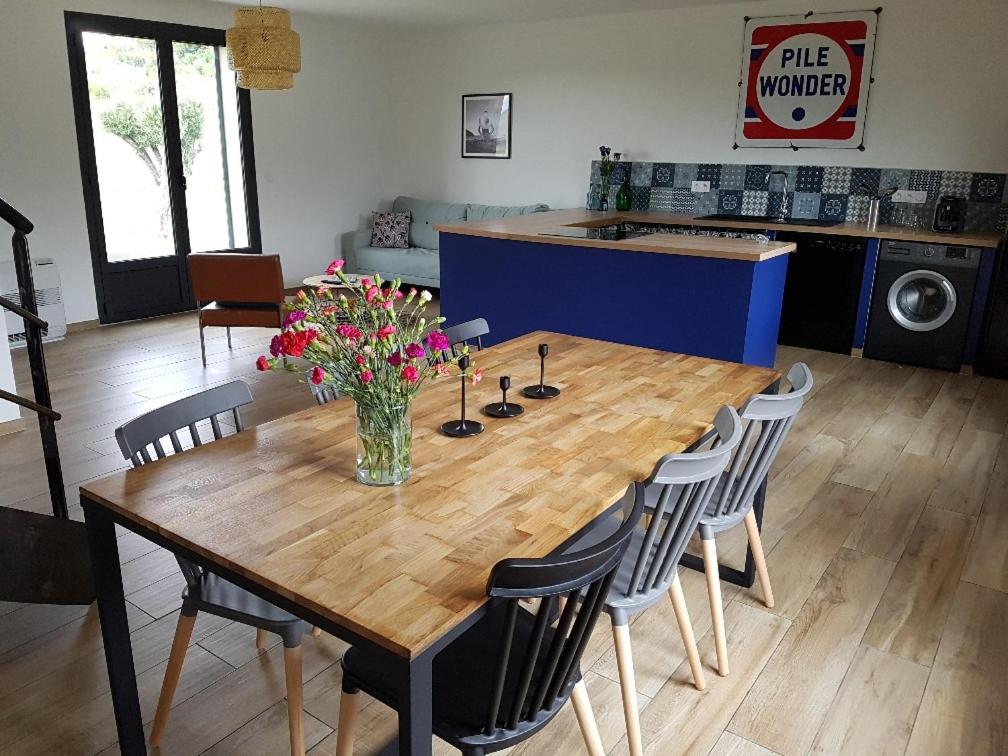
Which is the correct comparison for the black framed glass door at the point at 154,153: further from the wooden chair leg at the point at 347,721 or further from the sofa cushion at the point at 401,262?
the wooden chair leg at the point at 347,721

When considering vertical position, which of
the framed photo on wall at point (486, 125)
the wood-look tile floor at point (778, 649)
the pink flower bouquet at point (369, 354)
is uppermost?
the framed photo on wall at point (486, 125)

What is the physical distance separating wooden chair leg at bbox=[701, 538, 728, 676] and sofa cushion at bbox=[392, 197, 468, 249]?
233 inches

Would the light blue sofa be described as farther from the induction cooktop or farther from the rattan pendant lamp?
the rattan pendant lamp

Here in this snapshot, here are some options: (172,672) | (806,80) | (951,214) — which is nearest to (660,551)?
(172,672)

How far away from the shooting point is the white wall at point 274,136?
5.52 meters

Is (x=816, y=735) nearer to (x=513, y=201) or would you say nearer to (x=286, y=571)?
(x=286, y=571)

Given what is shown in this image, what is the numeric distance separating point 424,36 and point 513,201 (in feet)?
6.59

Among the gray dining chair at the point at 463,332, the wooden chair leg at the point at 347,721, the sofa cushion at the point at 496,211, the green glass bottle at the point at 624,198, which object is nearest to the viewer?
the wooden chair leg at the point at 347,721

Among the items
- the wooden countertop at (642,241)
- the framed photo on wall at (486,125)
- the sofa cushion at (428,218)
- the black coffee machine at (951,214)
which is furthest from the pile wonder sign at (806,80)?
the sofa cushion at (428,218)

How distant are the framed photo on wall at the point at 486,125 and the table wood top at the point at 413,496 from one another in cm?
580

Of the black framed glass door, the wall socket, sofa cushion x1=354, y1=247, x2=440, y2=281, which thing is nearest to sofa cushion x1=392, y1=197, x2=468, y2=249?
sofa cushion x1=354, y1=247, x2=440, y2=281

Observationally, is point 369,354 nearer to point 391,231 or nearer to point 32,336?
point 32,336

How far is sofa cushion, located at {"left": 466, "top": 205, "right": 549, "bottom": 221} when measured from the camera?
722 centimetres

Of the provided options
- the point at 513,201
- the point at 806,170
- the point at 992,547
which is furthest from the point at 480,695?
the point at 513,201
